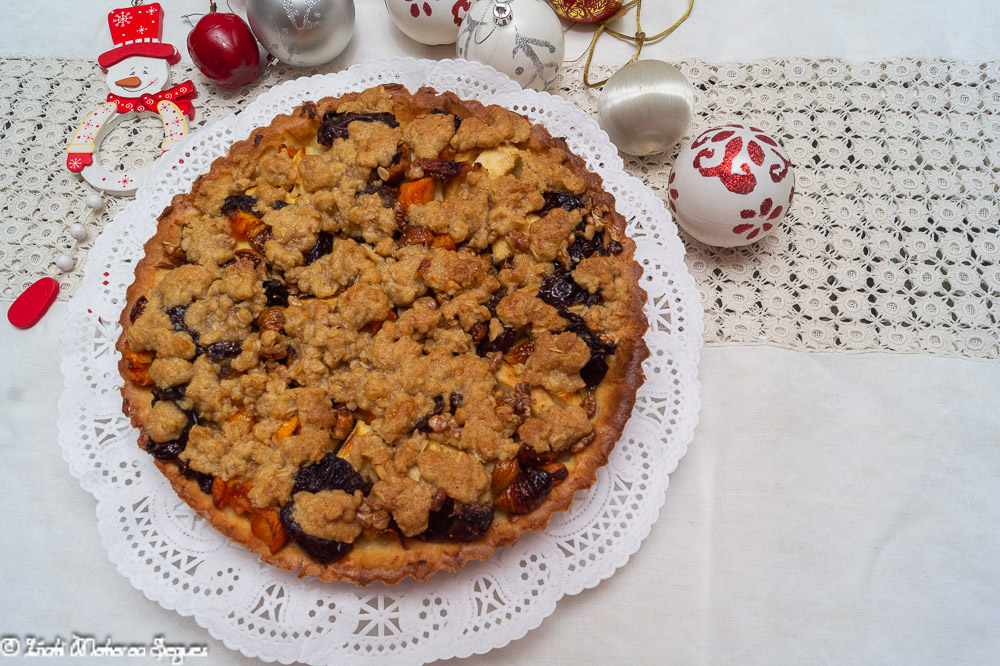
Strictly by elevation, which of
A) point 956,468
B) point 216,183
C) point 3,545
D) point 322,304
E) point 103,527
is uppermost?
point 216,183

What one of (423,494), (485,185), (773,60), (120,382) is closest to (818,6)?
(773,60)

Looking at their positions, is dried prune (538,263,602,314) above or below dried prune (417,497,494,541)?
above

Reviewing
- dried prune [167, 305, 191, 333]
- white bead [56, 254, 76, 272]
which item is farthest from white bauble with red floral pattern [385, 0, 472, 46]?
white bead [56, 254, 76, 272]

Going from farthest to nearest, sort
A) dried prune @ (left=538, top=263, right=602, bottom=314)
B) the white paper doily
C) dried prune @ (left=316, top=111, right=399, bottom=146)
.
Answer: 1. dried prune @ (left=316, top=111, right=399, bottom=146)
2. dried prune @ (left=538, top=263, right=602, bottom=314)
3. the white paper doily

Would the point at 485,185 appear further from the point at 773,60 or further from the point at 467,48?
the point at 773,60

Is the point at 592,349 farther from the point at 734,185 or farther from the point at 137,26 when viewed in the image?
the point at 137,26

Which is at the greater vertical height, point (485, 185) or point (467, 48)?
point (467, 48)

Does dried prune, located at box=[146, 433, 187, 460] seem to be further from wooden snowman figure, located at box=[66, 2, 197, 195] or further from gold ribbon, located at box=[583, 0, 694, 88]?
gold ribbon, located at box=[583, 0, 694, 88]

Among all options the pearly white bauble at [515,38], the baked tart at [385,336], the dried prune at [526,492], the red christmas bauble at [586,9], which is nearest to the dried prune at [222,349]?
the baked tart at [385,336]
